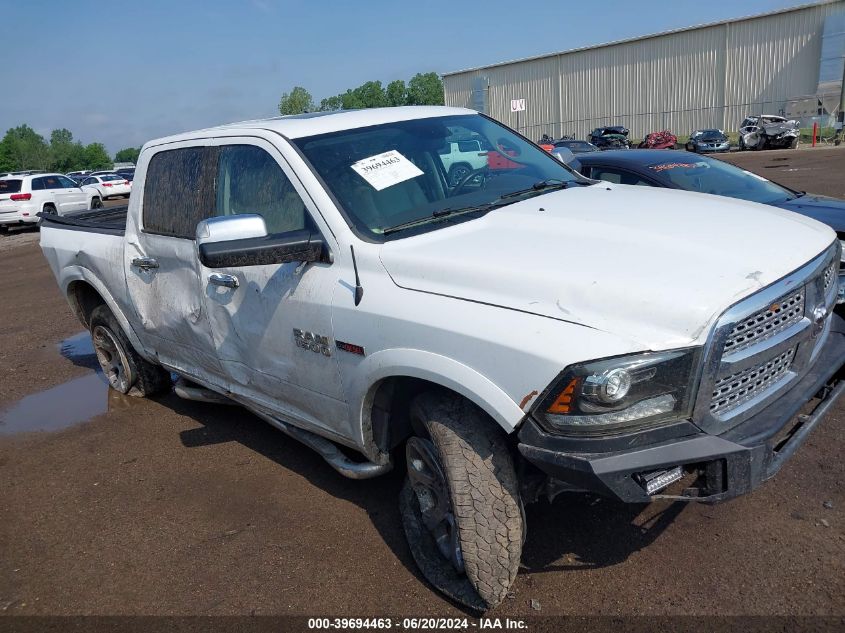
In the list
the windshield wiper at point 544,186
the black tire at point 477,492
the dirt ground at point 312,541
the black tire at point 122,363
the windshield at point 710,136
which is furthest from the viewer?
the windshield at point 710,136

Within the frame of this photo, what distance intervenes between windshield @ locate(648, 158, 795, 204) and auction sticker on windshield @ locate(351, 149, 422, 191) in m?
3.63

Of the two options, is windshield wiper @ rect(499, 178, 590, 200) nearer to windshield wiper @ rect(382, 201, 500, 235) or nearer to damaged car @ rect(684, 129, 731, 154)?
windshield wiper @ rect(382, 201, 500, 235)

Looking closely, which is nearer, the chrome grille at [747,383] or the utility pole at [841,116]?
the chrome grille at [747,383]

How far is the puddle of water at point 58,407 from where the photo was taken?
5.78 meters

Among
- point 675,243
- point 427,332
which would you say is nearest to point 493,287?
point 427,332

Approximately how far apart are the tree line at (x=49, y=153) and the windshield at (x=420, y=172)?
10436cm

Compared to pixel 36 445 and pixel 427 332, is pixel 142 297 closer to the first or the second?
pixel 36 445

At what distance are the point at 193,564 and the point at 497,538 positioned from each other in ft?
5.36

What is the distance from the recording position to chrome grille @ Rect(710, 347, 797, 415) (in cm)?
257

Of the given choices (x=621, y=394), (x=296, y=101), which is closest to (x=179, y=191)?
(x=621, y=394)

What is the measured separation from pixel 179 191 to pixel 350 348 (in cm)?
195

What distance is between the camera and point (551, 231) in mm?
3115

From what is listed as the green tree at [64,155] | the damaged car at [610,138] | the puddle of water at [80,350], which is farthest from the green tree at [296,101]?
the puddle of water at [80,350]

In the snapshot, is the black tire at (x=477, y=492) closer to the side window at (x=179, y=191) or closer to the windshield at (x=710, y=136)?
the side window at (x=179, y=191)
